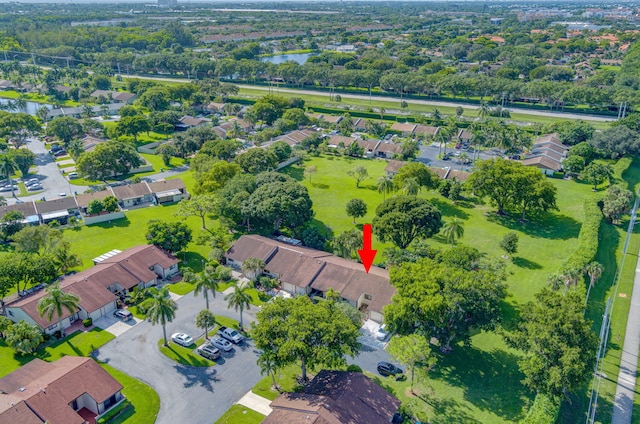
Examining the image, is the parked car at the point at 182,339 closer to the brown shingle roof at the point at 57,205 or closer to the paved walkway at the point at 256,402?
the paved walkway at the point at 256,402

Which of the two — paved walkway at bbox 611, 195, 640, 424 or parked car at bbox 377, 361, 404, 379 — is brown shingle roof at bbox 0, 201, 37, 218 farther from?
paved walkway at bbox 611, 195, 640, 424

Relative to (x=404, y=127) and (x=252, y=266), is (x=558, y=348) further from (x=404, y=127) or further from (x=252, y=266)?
(x=404, y=127)

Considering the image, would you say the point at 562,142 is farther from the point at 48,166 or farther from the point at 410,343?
the point at 48,166

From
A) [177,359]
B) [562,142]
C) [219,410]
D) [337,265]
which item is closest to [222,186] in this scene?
[337,265]

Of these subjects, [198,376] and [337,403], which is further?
[198,376]

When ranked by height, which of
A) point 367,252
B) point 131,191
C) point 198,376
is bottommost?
point 198,376

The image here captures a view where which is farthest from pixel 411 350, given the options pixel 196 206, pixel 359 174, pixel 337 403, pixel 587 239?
pixel 359 174

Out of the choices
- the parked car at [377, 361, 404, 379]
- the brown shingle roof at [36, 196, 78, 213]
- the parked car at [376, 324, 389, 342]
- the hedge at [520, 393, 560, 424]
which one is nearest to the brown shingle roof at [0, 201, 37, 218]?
the brown shingle roof at [36, 196, 78, 213]
